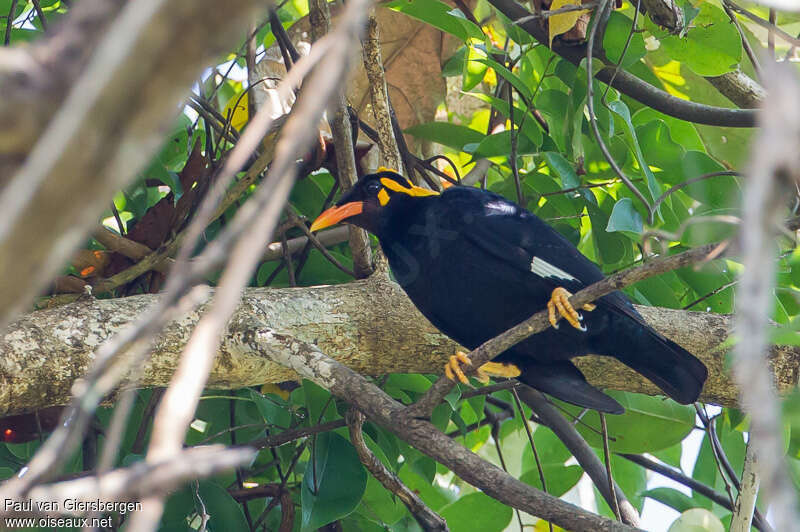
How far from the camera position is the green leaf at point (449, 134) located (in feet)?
11.3

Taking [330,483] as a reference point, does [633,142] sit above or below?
above

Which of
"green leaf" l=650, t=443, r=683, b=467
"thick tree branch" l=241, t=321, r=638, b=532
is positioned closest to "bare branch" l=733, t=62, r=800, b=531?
"thick tree branch" l=241, t=321, r=638, b=532

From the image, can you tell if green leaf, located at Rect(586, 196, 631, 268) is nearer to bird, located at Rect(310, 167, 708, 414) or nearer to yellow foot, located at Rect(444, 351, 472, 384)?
bird, located at Rect(310, 167, 708, 414)

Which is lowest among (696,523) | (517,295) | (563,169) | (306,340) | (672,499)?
(672,499)

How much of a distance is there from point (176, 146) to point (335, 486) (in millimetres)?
1606

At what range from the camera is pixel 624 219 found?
2.60 meters

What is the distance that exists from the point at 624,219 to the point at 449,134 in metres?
1.04

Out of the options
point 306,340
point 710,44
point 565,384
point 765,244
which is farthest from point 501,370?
point 765,244

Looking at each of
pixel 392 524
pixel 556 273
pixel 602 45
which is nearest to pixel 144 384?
pixel 392 524

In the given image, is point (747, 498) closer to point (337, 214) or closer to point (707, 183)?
point (707, 183)

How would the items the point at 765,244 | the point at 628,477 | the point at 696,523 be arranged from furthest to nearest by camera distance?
the point at 628,477
the point at 696,523
the point at 765,244

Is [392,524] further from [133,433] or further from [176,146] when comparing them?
[176,146]

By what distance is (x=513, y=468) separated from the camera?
4316 mm

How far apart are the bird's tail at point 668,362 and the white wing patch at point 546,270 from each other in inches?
8.8
